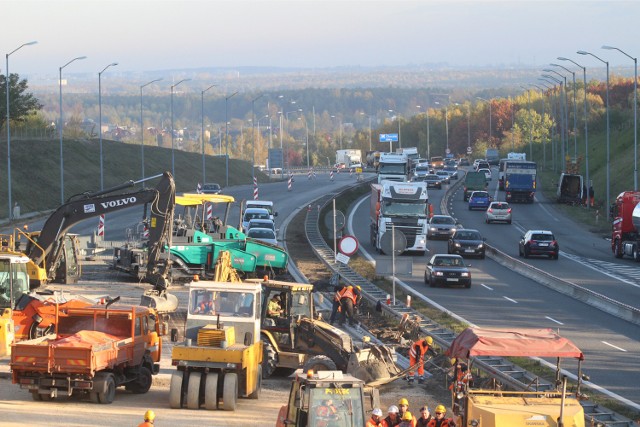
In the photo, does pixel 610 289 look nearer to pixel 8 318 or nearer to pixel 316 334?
pixel 316 334

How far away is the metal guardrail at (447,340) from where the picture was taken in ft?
72.5

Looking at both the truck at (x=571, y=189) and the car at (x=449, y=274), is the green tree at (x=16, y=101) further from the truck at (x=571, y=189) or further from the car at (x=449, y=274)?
the car at (x=449, y=274)

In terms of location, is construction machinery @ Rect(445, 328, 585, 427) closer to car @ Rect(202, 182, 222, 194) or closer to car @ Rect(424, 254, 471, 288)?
car @ Rect(424, 254, 471, 288)

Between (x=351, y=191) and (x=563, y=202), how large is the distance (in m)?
15.5

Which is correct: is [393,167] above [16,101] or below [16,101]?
below

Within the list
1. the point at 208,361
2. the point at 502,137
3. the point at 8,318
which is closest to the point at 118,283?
the point at 8,318

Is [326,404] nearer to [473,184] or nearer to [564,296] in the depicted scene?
[564,296]

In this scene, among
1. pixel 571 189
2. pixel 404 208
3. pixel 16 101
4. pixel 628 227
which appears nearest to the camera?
pixel 404 208

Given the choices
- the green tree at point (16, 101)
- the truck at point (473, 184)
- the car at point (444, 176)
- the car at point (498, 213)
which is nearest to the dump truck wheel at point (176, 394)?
the car at point (498, 213)

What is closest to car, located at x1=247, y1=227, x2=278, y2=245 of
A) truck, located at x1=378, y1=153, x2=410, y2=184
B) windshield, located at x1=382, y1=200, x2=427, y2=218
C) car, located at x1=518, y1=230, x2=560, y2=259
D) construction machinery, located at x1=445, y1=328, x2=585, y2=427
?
windshield, located at x1=382, y1=200, x2=427, y2=218

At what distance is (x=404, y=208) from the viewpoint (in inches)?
2222

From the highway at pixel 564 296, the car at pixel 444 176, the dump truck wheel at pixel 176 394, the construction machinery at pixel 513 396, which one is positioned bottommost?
the highway at pixel 564 296

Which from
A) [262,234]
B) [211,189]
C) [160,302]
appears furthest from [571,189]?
[160,302]

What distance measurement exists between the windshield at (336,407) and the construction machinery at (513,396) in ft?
5.29
